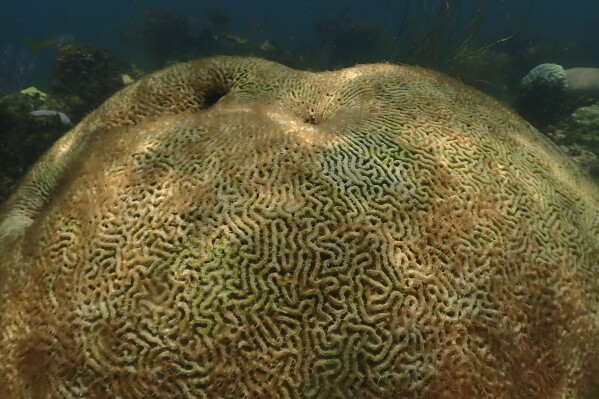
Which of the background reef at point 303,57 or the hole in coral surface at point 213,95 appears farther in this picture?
the background reef at point 303,57

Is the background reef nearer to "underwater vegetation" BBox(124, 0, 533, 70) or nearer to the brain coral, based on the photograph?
"underwater vegetation" BBox(124, 0, 533, 70)

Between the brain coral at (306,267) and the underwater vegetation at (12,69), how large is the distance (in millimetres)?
12139

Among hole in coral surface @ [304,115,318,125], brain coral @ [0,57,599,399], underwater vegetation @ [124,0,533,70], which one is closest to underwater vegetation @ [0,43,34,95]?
underwater vegetation @ [124,0,533,70]

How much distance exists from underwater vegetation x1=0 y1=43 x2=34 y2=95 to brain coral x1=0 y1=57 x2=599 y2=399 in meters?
12.1

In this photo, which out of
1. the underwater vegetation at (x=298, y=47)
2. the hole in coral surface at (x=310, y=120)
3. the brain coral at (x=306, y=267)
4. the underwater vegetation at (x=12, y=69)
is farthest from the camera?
the underwater vegetation at (x=298, y=47)

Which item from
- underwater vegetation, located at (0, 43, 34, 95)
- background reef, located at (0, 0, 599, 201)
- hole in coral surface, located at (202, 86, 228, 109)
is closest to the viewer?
hole in coral surface, located at (202, 86, 228, 109)

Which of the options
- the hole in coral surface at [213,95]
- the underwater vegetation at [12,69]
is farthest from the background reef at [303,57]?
the hole in coral surface at [213,95]

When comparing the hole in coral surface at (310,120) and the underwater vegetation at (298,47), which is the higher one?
the underwater vegetation at (298,47)

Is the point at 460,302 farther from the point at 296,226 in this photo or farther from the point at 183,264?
the point at 183,264

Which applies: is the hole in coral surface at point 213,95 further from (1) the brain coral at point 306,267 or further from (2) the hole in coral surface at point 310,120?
(2) the hole in coral surface at point 310,120

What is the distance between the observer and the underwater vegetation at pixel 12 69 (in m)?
12.0

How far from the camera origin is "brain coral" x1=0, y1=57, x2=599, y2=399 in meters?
1.80

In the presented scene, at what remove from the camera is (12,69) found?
1220 centimetres

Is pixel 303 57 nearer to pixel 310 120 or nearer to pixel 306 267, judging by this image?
pixel 310 120
